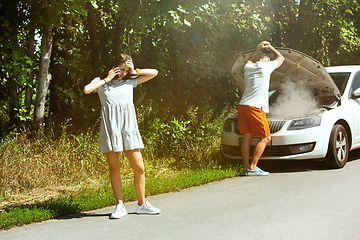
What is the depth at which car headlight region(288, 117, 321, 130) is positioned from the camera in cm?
677

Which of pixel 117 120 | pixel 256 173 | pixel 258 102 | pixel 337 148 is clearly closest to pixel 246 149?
pixel 256 173

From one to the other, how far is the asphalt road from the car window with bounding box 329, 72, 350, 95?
6.84 feet

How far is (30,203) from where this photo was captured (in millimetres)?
5246

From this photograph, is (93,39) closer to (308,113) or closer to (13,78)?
(13,78)

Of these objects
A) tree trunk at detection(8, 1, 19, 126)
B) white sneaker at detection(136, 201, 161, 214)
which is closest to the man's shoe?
white sneaker at detection(136, 201, 161, 214)

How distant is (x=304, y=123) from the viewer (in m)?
6.79

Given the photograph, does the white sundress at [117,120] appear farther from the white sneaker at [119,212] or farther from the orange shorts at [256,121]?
the orange shorts at [256,121]

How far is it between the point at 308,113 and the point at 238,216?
3.28 m

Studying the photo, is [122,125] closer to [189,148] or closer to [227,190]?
[227,190]

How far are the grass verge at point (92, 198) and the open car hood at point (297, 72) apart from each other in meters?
1.98

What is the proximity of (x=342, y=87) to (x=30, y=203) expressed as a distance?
5832mm

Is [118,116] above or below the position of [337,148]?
above

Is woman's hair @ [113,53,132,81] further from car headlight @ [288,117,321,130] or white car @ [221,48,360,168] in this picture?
car headlight @ [288,117,321,130]

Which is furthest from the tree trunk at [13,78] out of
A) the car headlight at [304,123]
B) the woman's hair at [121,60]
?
the car headlight at [304,123]
